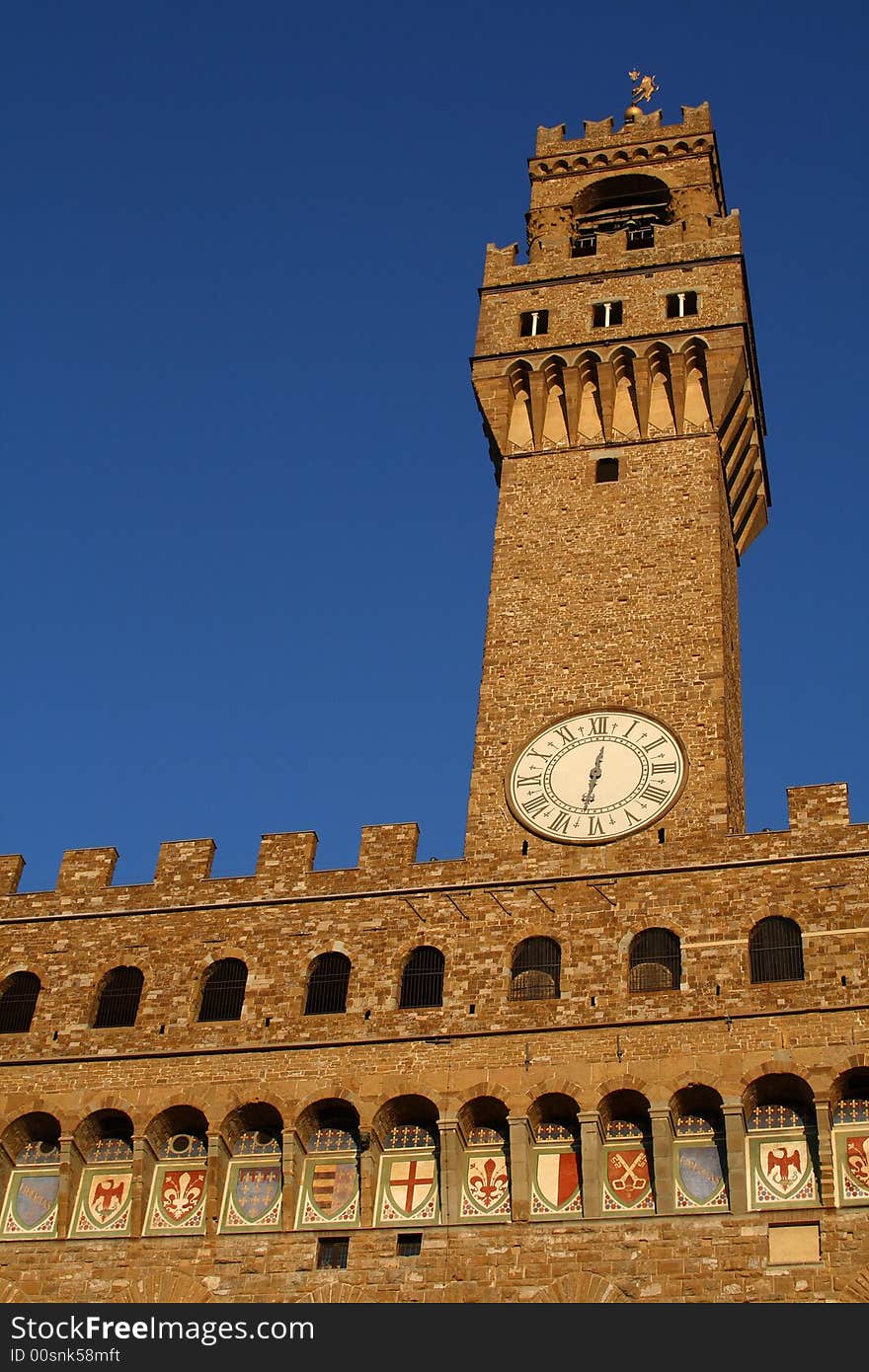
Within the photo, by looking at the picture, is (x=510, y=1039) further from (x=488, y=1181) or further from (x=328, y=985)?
(x=328, y=985)

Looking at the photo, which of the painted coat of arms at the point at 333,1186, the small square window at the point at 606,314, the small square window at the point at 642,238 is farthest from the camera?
the small square window at the point at 642,238

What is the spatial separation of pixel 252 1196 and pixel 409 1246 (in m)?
2.36

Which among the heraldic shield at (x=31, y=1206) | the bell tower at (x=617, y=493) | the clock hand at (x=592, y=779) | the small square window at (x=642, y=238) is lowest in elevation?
the heraldic shield at (x=31, y=1206)

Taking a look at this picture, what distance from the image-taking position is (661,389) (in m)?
34.0

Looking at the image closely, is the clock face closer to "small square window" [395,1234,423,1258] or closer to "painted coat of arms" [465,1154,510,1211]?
"painted coat of arms" [465,1154,510,1211]

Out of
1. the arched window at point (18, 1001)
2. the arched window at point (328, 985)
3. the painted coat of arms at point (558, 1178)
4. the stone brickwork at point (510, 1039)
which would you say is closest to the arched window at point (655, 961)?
the stone brickwork at point (510, 1039)

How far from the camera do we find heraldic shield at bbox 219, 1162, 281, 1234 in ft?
81.9

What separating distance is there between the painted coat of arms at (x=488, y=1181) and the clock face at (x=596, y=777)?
16.4 ft

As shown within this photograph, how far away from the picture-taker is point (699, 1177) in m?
24.0

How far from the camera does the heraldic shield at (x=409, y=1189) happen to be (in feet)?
80.4

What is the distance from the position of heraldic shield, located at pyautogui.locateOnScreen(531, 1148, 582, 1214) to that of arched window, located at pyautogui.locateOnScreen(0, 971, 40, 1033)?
26.3 ft

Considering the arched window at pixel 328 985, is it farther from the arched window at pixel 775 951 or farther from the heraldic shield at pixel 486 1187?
the arched window at pixel 775 951

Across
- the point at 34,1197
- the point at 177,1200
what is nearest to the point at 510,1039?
the point at 177,1200

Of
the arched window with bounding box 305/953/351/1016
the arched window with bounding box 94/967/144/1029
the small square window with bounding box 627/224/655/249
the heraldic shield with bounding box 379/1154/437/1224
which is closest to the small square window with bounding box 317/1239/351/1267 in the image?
the heraldic shield with bounding box 379/1154/437/1224
